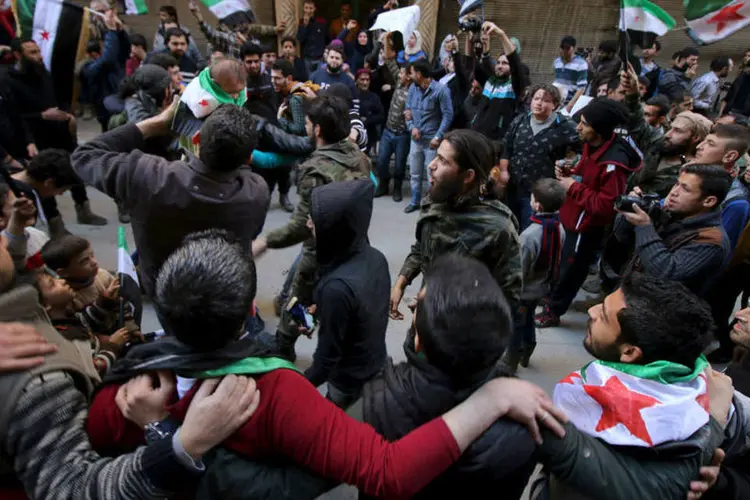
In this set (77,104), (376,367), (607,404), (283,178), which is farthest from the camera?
(77,104)

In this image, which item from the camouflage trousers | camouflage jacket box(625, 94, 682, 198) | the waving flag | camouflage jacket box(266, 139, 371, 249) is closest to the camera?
camouflage jacket box(266, 139, 371, 249)

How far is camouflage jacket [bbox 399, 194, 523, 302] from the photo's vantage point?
2.34 m

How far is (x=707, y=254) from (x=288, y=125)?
11.8ft

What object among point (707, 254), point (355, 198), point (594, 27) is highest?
point (594, 27)

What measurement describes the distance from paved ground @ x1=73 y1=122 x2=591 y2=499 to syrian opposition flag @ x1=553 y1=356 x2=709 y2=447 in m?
1.58

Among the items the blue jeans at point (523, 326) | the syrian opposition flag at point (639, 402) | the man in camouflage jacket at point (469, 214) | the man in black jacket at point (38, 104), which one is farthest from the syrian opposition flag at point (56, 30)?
the syrian opposition flag at point (639, 402)

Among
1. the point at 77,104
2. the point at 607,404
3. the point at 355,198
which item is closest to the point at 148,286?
the point at 355,198

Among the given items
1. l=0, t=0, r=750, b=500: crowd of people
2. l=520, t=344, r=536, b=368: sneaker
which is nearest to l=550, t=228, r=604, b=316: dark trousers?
l=0, t=0, r=750, b=500: crowd of people

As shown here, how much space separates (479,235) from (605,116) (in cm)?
182

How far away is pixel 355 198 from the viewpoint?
82.9 inches

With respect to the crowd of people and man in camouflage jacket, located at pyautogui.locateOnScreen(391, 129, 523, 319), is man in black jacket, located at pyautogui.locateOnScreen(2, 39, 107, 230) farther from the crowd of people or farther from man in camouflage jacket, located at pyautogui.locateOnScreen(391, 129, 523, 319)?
man in camouflage jacket, located at pyautogui.locateOnScreen(391, 129, 523, 319)

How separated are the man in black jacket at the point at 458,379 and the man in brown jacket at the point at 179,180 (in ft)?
3.83

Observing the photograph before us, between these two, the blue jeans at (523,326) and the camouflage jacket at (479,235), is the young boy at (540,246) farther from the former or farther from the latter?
the camouflage jacket at (479,235)

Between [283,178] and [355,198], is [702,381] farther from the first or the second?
[283,178]
